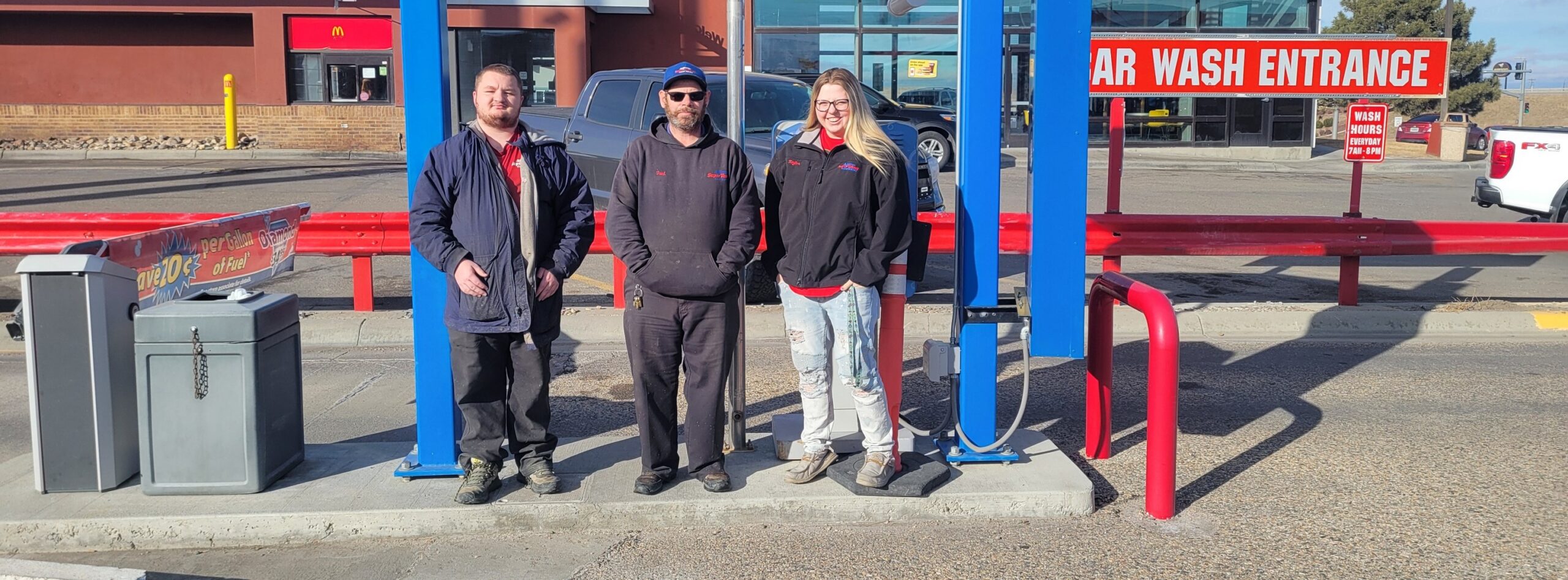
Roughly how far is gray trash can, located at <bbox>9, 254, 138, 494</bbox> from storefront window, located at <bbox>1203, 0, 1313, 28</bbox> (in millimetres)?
27615

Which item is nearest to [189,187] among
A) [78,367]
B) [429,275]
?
[78,367]

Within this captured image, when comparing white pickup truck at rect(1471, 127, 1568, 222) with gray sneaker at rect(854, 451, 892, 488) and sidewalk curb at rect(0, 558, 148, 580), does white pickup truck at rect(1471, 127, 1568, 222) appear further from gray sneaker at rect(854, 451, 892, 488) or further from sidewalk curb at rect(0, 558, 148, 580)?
sidewalk curb at rect(0, 558, 148, 580)

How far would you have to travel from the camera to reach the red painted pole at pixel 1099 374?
5.21 metres

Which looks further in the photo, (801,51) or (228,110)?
(801,51)

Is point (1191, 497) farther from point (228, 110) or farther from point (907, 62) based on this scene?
point (228, 110)

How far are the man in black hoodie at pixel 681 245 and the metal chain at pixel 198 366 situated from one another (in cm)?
156

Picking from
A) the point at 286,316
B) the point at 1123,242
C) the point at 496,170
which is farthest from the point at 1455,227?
the point at 286,316

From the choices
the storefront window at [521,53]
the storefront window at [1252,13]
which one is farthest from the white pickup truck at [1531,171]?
the storefront window at [521,53]

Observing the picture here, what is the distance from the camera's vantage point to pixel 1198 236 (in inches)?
A: 357

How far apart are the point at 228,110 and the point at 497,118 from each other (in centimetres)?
2341

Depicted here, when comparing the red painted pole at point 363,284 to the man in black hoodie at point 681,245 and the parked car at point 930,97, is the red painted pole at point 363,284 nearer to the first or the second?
the man in black hoodie at point 681,245

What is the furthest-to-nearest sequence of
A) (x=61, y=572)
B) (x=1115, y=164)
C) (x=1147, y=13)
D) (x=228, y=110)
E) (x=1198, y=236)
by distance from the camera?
1. (x=1147, y=13)
2. (x=228, y=110)
3. (x=1115, y=164)
4. (x=1198, y=236)
5. (x=61, y=572)

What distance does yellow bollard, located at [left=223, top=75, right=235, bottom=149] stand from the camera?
2484cm

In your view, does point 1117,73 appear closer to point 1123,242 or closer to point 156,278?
point 1123,242
